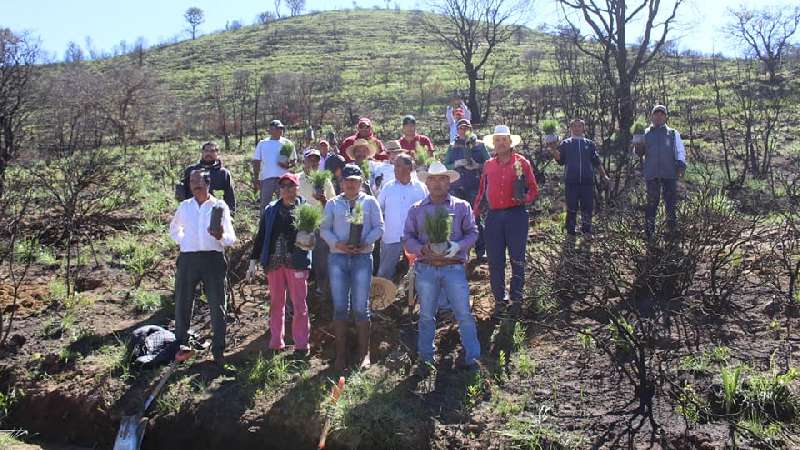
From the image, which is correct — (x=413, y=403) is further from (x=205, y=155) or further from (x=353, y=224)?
(x=205, y=155)

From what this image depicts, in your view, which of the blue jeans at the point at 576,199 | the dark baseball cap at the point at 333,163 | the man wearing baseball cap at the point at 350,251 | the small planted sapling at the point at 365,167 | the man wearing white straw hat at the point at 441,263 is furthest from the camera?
the blue jeans at the point at 576,199

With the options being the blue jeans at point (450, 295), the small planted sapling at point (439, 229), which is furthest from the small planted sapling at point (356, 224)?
the small planted sapling at point (439, 229)

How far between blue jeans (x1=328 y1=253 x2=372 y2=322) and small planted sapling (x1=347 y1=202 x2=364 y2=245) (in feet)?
0.66

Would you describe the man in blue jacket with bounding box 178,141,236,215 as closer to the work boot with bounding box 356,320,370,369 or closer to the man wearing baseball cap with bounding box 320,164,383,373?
the man wearing baseball cap with bounding box 320,164,383,373

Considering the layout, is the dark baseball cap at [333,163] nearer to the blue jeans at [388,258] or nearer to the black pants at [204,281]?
the blue jeans at [388,258]

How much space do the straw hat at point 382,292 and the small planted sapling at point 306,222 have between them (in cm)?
100

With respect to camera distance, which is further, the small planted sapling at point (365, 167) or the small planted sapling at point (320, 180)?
the small planted sapling at point (365, 167)

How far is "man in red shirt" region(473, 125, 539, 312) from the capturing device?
655 cm

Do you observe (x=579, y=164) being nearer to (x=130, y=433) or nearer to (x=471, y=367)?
(x=471, y=367)

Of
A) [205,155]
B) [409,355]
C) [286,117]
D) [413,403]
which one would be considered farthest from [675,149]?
[286,117]

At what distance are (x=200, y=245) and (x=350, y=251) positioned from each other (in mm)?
1466

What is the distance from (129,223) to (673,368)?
32.2ft

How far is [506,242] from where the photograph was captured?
6746 millimetres

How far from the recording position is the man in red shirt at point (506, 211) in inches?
258
